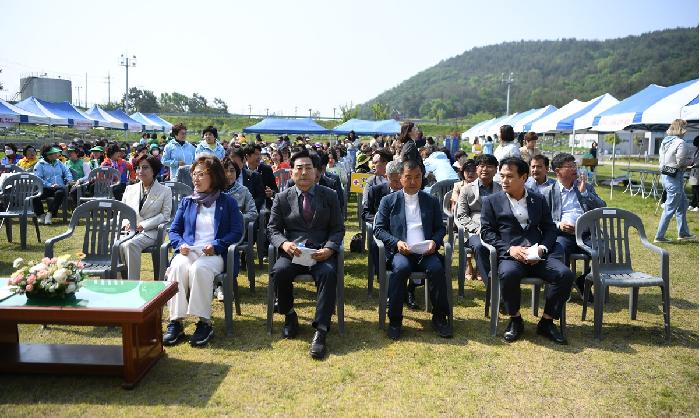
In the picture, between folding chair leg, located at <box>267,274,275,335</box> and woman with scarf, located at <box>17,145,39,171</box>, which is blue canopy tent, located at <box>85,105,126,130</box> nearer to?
woman with scarf, located at <box>17,145,39,171</box>

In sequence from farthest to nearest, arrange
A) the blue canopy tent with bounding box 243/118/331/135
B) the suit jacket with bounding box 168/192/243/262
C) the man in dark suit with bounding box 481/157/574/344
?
1. the blue canopy tent with bounding box 243/118/331/135
2. the suit jacket with bounding box 168/192/243/262
3. the man in dark suit with bounding box 481/157/574/344

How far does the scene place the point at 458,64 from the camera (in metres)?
170

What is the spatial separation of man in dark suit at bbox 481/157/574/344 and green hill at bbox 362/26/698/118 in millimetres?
89518

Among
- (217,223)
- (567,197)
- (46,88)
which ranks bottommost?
(217,223)

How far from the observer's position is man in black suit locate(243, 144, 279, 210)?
6645 millimetres

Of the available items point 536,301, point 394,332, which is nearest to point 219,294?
point 394,332

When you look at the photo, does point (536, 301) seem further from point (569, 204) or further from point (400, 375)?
point (400, 375)

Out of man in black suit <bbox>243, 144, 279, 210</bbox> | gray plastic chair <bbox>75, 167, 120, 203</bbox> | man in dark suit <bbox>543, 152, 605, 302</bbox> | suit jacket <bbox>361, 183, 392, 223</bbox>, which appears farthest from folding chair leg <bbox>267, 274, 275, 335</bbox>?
gray plastic chair <bbox>75, 167, 120, 203</bbox>

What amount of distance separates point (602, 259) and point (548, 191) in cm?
99

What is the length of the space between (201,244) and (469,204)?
9.53ft

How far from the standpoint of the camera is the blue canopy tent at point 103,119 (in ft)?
83.7

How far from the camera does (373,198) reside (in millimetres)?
5719

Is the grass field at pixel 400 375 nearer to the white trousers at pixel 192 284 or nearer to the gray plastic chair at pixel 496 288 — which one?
the gray plastic chair at pixel 496 288

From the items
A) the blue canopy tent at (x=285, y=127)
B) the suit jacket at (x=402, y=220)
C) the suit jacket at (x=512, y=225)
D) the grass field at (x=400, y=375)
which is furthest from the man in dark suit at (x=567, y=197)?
the blue canopy tent at (x=285, y=127)
